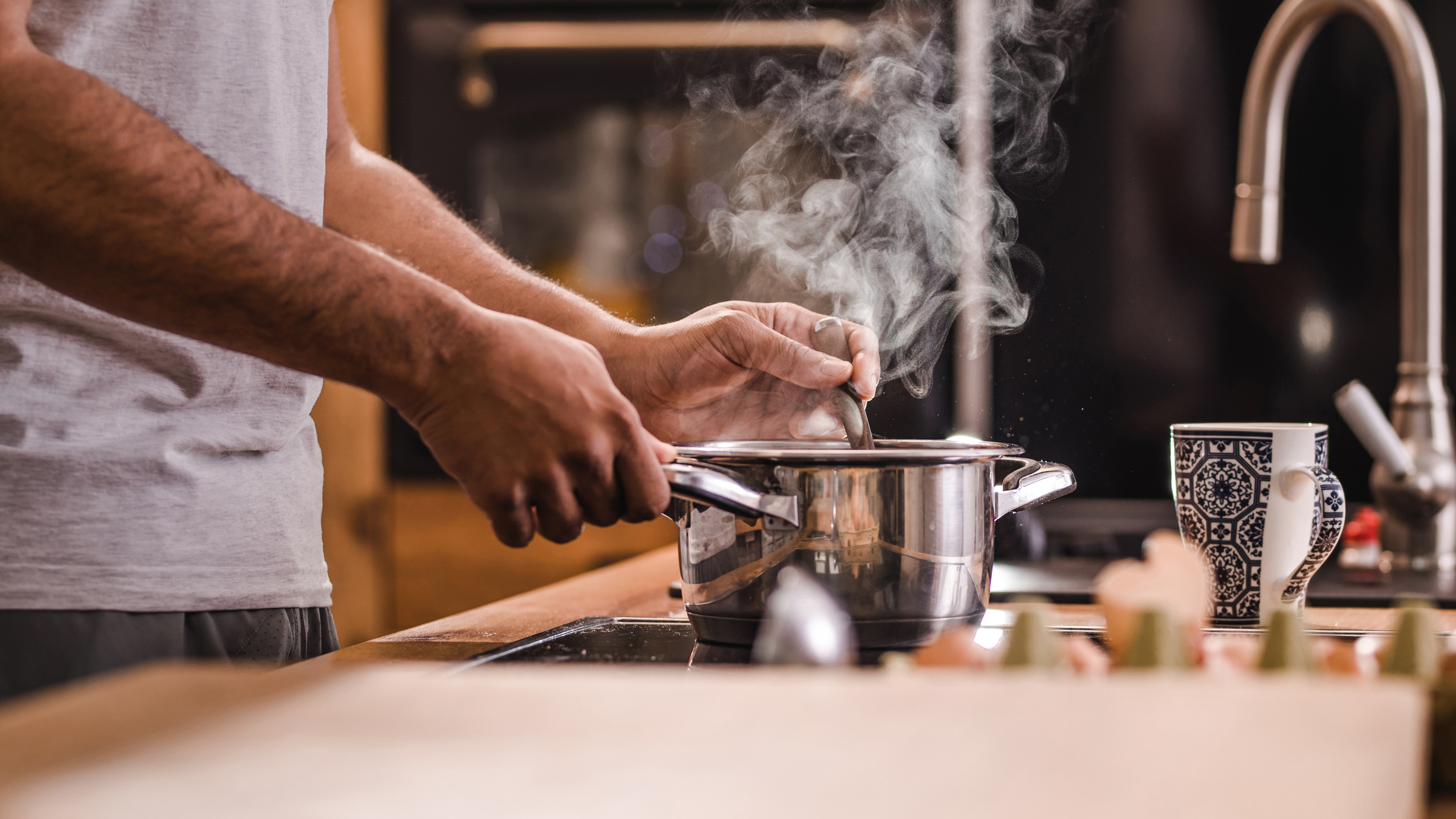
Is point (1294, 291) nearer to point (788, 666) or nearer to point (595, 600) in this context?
point (595, 600)

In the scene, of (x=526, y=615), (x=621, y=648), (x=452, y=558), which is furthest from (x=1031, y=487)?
(x=452, y=558)

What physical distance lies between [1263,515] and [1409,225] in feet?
2.19

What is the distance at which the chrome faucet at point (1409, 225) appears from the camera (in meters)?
1.26

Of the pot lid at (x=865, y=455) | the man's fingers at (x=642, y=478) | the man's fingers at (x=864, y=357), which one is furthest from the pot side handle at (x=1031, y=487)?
the man's fingers at (x=642, y=478)

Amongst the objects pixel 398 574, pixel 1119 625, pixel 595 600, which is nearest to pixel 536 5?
pixel 398 574

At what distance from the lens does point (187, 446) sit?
85 cm

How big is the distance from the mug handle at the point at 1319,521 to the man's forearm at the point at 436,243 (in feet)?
1.88

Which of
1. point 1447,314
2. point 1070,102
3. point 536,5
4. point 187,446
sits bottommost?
point 187,446

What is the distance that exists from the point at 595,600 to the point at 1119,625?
58cm

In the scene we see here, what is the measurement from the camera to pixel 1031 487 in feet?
2.76

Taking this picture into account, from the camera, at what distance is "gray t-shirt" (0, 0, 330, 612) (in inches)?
31.5

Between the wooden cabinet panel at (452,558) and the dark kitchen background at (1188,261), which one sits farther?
the wooden cabinet panel at (452,558)

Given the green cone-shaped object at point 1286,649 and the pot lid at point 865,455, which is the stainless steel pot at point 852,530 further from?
the green cone-shaped object at point 1286,649

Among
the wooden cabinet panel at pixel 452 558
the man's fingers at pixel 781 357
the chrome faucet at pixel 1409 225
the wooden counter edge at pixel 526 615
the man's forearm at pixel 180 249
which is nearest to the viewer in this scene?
the man's forearm at pixel 180 249
